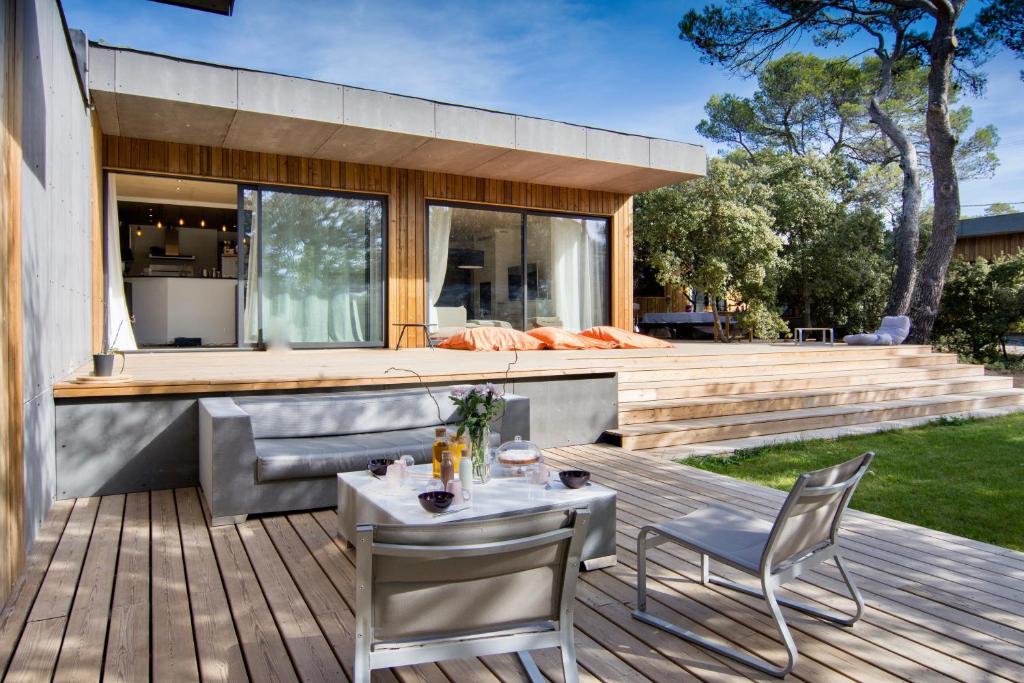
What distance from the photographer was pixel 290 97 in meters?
6.92

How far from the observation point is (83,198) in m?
5.82

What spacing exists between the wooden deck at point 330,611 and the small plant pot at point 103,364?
87 cm

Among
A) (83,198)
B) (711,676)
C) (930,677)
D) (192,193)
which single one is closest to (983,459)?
(930,677)

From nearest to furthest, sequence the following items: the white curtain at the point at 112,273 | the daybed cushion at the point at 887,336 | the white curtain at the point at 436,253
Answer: the white curtain at the point at 112,273 → the white curtain at the point at 436,253 → the daybed cushion at the point at 887,336

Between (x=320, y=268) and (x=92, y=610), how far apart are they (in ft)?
21.4

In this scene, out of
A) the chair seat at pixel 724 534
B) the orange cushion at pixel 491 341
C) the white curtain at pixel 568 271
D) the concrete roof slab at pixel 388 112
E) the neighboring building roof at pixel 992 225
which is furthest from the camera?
the neighboring building roof at pixel 992 225

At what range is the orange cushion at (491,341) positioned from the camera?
8758 mm

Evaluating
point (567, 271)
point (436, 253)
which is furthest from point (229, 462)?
point (567, 271)

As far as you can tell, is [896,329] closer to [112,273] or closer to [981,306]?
[981,306]

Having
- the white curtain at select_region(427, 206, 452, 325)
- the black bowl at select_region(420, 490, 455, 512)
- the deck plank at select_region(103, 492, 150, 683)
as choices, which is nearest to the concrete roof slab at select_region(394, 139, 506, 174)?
the white curtain at select_region(427, 206, 452, 325)

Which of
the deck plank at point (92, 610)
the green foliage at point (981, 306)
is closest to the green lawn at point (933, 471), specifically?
the deck plank at point (92, 610)

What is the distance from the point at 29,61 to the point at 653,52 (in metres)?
15.4

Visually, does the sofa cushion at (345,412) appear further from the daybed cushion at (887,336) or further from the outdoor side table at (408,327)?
the daybed cushion at (887,336)

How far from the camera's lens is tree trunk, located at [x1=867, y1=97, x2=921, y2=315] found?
1373 centimetres
